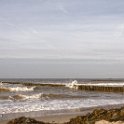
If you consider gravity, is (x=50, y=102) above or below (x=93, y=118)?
below

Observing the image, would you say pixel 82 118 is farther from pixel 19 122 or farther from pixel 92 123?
pixel 19 122

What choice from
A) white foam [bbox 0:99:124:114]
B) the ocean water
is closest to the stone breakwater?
the ocean water

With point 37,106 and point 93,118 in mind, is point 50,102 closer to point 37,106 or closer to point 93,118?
point 37,106

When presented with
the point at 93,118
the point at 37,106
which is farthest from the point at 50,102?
the point at 93,118

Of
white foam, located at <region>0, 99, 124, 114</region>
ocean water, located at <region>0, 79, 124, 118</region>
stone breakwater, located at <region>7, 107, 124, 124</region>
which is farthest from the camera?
ocean water, located at <region>0, 79, 124, 118</region>

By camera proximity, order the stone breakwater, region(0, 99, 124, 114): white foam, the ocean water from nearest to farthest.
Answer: the stone breakwater → region(0, 99, 124, 114): white foam → the ocean water

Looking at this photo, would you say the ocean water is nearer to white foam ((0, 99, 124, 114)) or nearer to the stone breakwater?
white foam ((0, 99, 124, 114))

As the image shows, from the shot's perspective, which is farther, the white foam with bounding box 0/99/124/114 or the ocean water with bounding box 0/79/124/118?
the ocean water with bounding box 0/79/124/118

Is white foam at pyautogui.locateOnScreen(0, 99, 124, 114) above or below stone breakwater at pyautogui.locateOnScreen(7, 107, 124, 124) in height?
below

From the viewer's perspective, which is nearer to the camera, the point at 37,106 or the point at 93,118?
the point at 93,118

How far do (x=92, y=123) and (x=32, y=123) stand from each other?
73.9 inches

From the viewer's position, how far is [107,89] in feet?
164

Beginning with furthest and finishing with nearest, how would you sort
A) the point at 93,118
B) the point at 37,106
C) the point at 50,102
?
the point at 50,102 → the point at 37,106 → the point at 93,118

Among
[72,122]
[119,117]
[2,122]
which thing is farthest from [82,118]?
[2,122]
